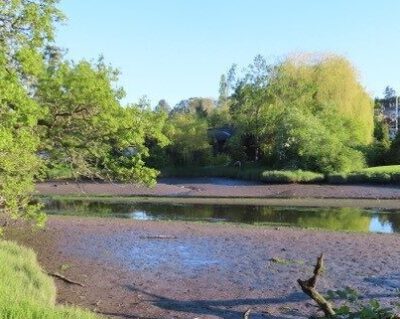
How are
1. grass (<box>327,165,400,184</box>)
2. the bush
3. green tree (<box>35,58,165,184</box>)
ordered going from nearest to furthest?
1. green tree (<box>35,58,165,184</box>)
2. grass (<box>327,165,400,184</box>)
3. the bush

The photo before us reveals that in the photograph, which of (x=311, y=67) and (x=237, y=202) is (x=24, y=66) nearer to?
(x=237, y=202)

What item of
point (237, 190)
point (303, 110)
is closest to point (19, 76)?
point (237, 190)

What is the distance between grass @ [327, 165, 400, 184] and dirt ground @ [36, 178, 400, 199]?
1.49m

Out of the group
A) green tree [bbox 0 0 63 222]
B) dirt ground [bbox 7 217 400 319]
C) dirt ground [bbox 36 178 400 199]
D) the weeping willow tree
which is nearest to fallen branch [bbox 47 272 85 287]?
dirt ground [bbox 7 217 400 319]

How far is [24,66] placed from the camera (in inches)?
460

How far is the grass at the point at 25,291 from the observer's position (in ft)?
23.8

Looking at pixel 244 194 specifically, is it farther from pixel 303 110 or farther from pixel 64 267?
pixel 64 267

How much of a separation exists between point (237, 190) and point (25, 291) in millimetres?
33511

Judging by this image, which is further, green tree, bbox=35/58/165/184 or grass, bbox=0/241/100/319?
green tree, bbox=35/58/165/184

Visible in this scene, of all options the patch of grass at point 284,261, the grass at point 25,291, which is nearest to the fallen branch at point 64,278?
the grass at point 25,291

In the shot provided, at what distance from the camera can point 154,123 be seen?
646 inches

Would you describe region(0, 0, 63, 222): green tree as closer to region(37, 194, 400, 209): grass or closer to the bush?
region(37, 194, 400, 209): grass

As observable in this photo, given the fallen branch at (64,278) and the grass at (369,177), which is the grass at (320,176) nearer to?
the grass at (369,177)

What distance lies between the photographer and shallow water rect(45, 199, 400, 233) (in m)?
27.7
